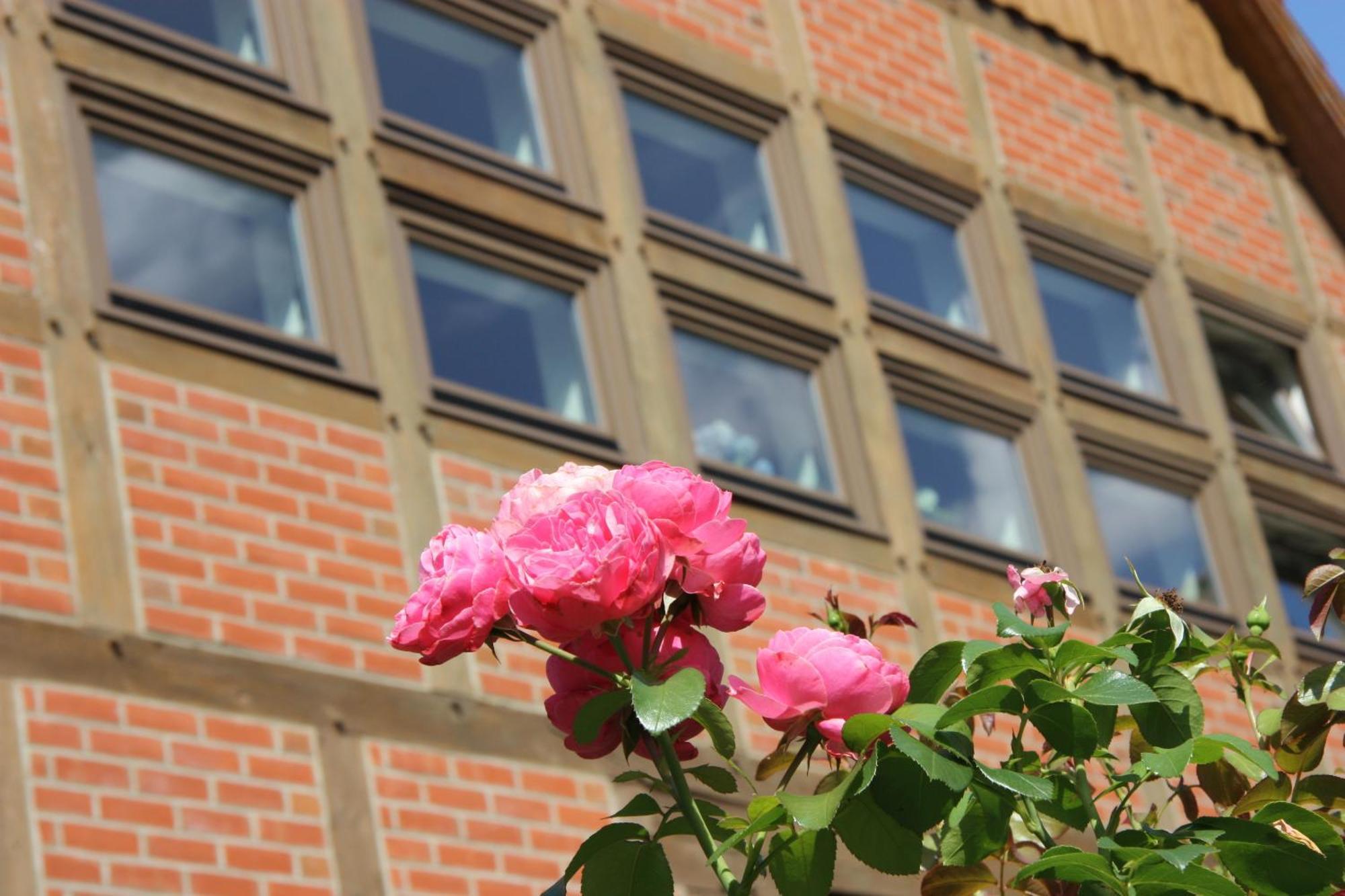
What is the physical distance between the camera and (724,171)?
9.27 meters

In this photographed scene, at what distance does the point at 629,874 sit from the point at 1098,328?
8856 mm

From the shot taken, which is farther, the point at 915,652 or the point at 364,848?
the point at 915,652

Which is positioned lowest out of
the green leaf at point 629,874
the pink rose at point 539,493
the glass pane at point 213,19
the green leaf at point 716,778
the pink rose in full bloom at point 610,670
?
the green leaf at point 629,874

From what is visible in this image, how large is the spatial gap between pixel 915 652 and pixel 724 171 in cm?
224

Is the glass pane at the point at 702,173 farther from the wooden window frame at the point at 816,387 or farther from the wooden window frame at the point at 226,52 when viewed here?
the wooden window frame at the point at 226,52

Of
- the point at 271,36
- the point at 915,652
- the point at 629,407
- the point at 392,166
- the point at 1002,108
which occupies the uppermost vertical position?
the point at 1002,108

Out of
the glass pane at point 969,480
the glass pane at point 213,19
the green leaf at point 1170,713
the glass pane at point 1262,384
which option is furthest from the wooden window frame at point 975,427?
the green leaf at point 1170,713

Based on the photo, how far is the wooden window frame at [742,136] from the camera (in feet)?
28.4

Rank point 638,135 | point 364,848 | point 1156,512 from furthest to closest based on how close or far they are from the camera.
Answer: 1. point 1156,512
2. point 638,135
3. point 364,848

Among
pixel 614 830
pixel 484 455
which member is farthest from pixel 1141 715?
pixel 484 455

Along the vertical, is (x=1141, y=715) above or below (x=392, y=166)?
below

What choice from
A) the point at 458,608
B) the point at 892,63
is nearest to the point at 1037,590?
the point at 458,608

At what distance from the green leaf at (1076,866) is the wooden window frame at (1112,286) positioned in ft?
26.3

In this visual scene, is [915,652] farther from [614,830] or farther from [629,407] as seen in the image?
[614,830]
